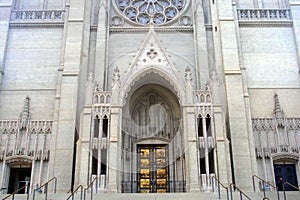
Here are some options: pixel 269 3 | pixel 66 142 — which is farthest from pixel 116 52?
pixel 269 3

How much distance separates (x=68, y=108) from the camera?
19.2 m

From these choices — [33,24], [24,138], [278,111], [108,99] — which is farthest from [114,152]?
[33,24]

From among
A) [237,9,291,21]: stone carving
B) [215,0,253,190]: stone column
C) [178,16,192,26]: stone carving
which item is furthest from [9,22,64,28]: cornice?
[237,9,291,21]: stone carving

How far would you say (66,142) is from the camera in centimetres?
1852

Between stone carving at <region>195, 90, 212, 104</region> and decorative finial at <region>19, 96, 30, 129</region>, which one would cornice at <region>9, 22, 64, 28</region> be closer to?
decorative finial at <region>19, 96, 30, 129</region>

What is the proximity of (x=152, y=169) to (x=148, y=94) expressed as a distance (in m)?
4.83

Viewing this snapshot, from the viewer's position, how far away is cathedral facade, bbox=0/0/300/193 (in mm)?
17547

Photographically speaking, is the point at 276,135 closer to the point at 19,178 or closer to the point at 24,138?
the point at 24,138

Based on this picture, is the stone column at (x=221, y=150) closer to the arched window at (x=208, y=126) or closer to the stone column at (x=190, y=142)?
the arched window at (x=208, y=126)

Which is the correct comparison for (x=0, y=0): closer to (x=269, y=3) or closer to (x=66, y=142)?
(x=66, y=142)

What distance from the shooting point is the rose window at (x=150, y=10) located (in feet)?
77.8

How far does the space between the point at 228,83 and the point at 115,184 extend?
8.74 m

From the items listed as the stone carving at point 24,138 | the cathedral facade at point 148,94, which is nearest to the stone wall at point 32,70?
the cathedral facade at point 148,94

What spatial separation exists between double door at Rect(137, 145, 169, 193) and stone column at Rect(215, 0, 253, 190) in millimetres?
4282
